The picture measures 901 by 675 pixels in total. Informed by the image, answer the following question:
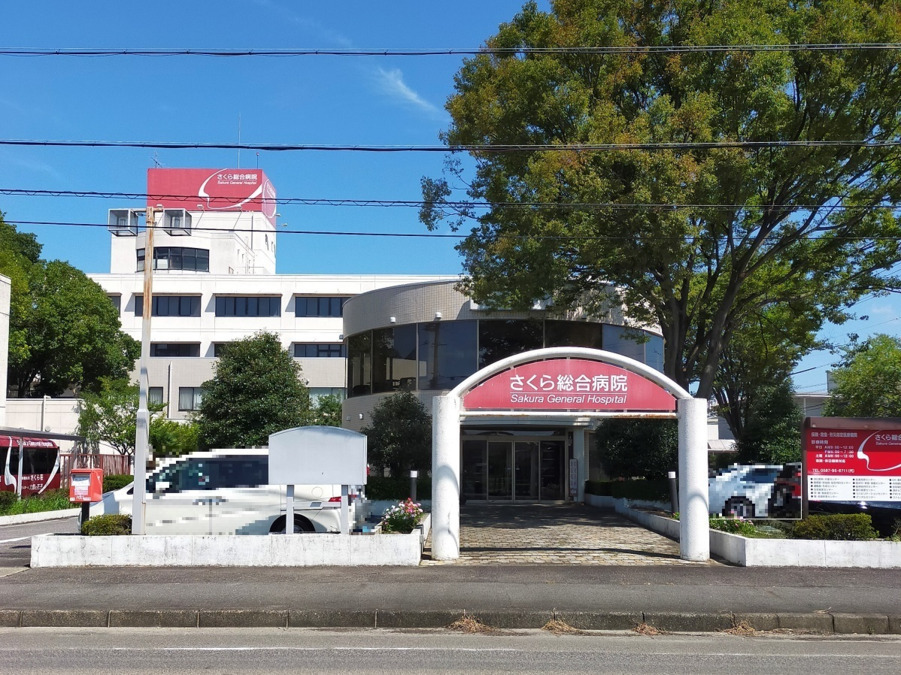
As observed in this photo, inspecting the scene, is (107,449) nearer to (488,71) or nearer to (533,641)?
(488,71)

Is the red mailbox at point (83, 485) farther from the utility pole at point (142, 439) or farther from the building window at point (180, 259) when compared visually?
the building window at point (180, 259)

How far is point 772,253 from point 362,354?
15501 mm

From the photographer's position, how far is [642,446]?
26.5m

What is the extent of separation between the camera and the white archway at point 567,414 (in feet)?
49.6

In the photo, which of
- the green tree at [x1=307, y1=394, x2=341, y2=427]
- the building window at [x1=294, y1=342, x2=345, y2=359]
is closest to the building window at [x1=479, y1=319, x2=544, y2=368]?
the green tree at [x1=307, y1=394, x2=341, y2=427]

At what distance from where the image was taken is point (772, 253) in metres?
21.6

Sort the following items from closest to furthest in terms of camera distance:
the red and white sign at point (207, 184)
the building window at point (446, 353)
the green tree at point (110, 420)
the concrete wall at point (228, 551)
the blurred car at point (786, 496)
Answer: the concrete wall at point (228, 551)
the blurred car at point (786, 496)
the building window at point (446, 353)
the green tree at point (110, 420)
the red and white sign at point (207, 184)

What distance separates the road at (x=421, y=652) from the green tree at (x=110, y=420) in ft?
118

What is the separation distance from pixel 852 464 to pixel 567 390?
5.75 m

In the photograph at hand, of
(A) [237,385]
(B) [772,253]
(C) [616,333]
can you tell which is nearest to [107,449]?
(A) [237,385]

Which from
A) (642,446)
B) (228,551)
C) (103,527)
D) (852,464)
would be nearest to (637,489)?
(642,446)

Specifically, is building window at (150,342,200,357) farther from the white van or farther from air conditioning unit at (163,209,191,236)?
the white van

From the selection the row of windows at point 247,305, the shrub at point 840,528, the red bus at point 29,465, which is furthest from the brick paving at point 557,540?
the row of windows at point 247,305

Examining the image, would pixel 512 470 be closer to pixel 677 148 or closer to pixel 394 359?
pixel 394 359
